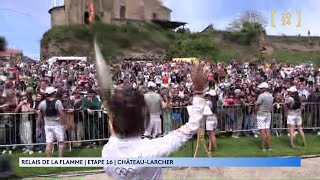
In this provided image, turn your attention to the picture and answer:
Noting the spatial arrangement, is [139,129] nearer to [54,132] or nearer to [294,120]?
[54,132]

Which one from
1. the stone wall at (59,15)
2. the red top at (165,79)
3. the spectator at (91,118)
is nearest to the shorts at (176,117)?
the spectator at (91,118)

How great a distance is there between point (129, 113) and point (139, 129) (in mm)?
117

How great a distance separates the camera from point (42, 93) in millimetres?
10984

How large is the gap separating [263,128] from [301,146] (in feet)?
4.01

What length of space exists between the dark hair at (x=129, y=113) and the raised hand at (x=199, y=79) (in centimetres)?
32

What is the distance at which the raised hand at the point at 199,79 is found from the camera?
115 inches

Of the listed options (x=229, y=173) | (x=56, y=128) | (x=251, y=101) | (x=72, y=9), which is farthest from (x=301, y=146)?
(x=72, y=9)

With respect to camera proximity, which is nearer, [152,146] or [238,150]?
[152,146]

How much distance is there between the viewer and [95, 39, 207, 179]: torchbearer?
2.84m

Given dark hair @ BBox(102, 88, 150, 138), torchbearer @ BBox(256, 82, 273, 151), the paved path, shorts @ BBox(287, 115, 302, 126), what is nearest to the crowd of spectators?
torchbearer @ BBox(256, 82, 273, 151)

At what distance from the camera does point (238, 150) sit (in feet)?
37.4

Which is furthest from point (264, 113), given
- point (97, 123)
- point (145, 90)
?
point (97, 123)

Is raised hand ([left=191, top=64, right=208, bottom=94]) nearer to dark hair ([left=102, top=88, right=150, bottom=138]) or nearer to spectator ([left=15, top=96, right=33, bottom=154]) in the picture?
dark hair ([left=102, top=88, right=150, bottom=138])

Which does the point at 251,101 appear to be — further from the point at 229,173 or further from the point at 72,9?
the point at 72,9
